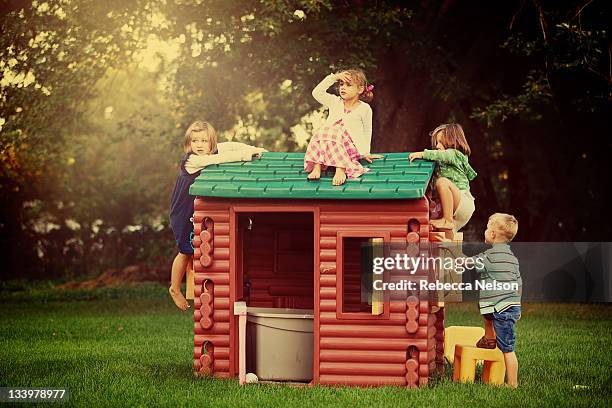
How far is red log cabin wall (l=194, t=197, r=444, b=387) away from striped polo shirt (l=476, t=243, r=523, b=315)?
23.2 inches

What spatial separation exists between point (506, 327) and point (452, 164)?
1.70 meters

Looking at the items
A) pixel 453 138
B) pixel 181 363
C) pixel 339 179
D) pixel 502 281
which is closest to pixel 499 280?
pixel 502 281

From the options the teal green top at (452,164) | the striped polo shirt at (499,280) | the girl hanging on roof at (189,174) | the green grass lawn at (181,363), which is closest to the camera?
the green grass lawn at (181,363)

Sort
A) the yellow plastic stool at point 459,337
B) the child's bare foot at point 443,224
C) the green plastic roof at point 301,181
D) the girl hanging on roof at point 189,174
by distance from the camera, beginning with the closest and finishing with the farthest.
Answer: the green plastic roof at point 301,181
the child's bare foot at point 443,224
the girl hanging on roof at point 189,174
the yellow plastic stool at point 459,337

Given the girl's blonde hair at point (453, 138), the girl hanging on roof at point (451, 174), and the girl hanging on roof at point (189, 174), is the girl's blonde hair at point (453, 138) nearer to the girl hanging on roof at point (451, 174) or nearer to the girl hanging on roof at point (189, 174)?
the girl hanging on roof at point (451, 174)

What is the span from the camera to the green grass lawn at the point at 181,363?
9906 millimetres

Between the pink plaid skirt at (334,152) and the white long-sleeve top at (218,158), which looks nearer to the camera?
the pink plaid skirt at (334,152)

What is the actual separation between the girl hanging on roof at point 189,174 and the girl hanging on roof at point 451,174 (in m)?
1.85

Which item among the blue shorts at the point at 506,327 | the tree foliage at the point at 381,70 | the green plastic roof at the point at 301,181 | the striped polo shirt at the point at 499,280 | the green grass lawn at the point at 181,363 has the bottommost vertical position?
the green grass lawn at the point at 181,363

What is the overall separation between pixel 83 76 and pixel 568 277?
12798 millimetres

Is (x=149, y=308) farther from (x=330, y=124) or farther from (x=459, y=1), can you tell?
(x=330, y=124)

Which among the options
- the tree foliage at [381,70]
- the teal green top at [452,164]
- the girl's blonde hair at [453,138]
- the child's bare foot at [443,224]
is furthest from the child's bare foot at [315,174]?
the tree foliage at [381,70]

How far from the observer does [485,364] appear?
11008mm

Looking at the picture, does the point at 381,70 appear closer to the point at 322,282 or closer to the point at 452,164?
the point at 452,164
